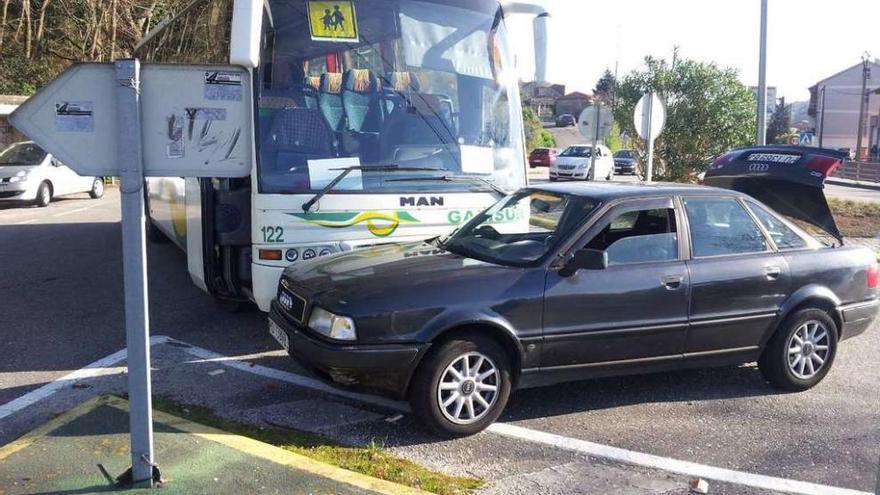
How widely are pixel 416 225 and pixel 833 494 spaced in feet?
11.9

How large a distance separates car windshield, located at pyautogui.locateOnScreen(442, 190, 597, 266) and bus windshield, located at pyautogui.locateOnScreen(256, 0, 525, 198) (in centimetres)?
79

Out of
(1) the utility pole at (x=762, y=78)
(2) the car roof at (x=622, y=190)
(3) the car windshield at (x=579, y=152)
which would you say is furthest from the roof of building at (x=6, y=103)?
(2) the car roof at (x=622, y=190)

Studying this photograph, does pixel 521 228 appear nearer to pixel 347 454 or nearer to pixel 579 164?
pixel 347 454

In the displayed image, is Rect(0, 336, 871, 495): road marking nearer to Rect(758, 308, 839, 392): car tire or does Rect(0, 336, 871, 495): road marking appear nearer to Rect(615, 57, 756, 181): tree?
Rect(758, 308, 839, 392): car tire

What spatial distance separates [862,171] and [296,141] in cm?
4227

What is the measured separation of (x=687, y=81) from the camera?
17.6 metres

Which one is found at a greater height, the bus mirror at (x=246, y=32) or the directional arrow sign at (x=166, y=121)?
the bus mirror at (x=246, y=32)

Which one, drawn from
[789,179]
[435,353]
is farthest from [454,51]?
[789,179]

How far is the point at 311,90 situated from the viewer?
6.29m

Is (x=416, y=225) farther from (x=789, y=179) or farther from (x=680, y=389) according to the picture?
(x=789, y=179)

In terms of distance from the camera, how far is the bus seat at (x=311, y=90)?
6266mm

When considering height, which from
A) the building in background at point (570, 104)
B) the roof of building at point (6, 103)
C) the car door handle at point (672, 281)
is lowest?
the car door handle at point (672, 281)

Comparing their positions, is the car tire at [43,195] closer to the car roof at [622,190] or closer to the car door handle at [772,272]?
the car roof at [622,190]

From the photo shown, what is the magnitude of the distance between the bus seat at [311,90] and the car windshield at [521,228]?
1.61 metres
